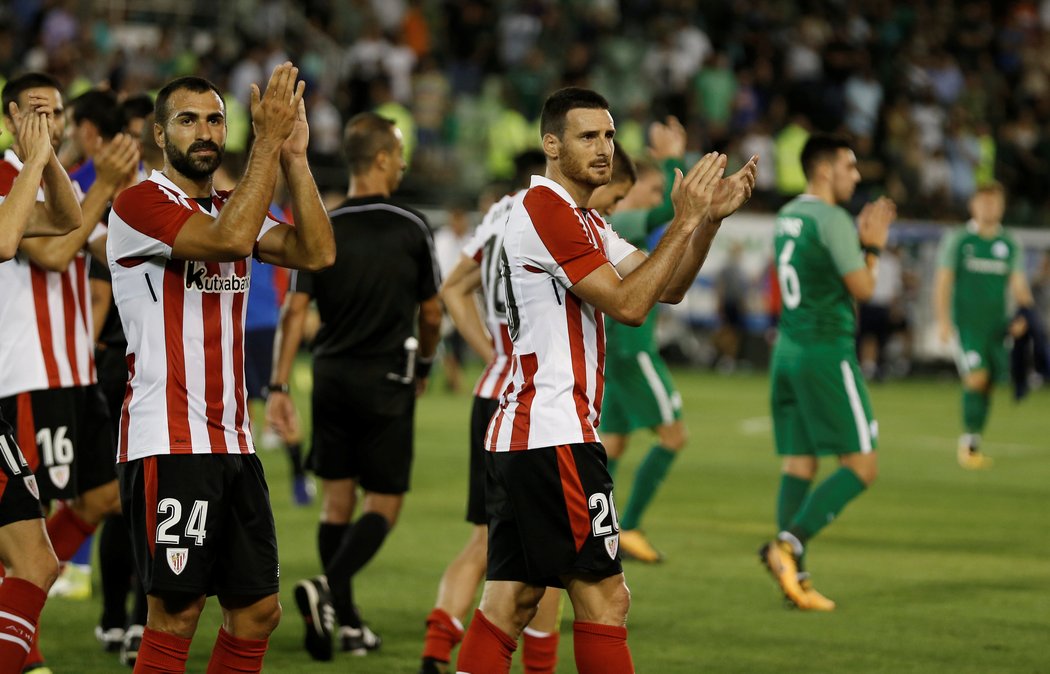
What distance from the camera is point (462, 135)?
24688 millimetres

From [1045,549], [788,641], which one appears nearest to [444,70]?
[1045,549]

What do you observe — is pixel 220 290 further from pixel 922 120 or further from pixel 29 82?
pixel 922 120

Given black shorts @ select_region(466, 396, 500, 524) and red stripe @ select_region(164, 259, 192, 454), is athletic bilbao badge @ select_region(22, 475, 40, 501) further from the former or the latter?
black shorts @ select_region(466, 396, 500, 524)

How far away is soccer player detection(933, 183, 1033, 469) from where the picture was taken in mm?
14414

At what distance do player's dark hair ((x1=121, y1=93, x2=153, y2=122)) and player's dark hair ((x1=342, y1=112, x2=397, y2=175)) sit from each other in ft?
3.76

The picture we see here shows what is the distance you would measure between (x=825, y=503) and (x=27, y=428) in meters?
4.11

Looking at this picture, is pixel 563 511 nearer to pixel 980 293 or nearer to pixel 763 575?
pixel 763 575

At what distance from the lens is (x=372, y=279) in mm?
7074

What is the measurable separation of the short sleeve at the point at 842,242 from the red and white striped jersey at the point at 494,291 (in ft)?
6.56

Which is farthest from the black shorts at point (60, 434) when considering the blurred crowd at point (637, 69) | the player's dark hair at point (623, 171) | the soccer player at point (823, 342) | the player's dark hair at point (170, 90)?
the blurred crowd at point (637, 69)

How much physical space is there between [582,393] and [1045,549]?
5.74m

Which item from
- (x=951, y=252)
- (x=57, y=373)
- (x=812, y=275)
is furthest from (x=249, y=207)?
(x=951, y=252)

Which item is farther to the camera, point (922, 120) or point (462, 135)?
point (922, 120)

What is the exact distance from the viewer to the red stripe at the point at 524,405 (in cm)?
501
